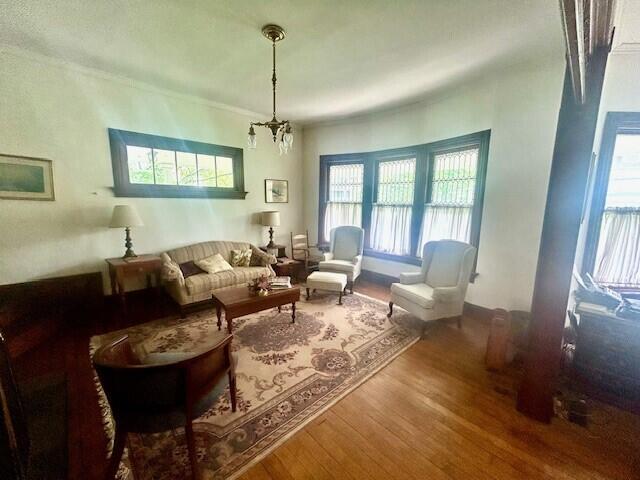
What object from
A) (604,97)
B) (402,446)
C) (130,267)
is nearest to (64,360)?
(130,267)

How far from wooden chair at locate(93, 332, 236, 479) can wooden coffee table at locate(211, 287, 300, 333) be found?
1.25 meters

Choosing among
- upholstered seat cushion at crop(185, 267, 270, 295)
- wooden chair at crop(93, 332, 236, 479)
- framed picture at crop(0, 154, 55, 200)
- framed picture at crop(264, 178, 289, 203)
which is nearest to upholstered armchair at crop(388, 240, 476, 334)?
upholstered seat cushion at crop(185, 267, 270, 295)

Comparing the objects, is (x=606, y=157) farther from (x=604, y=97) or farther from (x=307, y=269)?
(x=307, y=269)

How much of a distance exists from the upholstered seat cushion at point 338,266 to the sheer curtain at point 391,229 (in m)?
0.85

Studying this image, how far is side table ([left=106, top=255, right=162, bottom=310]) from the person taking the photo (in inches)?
124

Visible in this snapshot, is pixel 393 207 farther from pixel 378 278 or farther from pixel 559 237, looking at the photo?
pixel 559 237

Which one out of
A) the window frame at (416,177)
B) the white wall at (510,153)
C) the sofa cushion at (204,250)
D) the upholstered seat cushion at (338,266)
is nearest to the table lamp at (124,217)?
the sofa cushion at (204,250)

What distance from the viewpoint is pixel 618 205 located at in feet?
8.55

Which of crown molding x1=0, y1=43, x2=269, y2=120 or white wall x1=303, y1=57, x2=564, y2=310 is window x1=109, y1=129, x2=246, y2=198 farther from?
white wall x1=303, y1=57, x2=564, y2=310

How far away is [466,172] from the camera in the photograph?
359 centimetres

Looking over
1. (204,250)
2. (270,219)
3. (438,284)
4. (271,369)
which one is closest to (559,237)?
(438,284)

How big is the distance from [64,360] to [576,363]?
456 cm

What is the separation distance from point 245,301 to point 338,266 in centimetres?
184

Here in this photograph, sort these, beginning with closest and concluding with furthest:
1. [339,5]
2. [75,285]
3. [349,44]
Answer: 1. [339,5]
2. [349,44]
3. [75,285]
